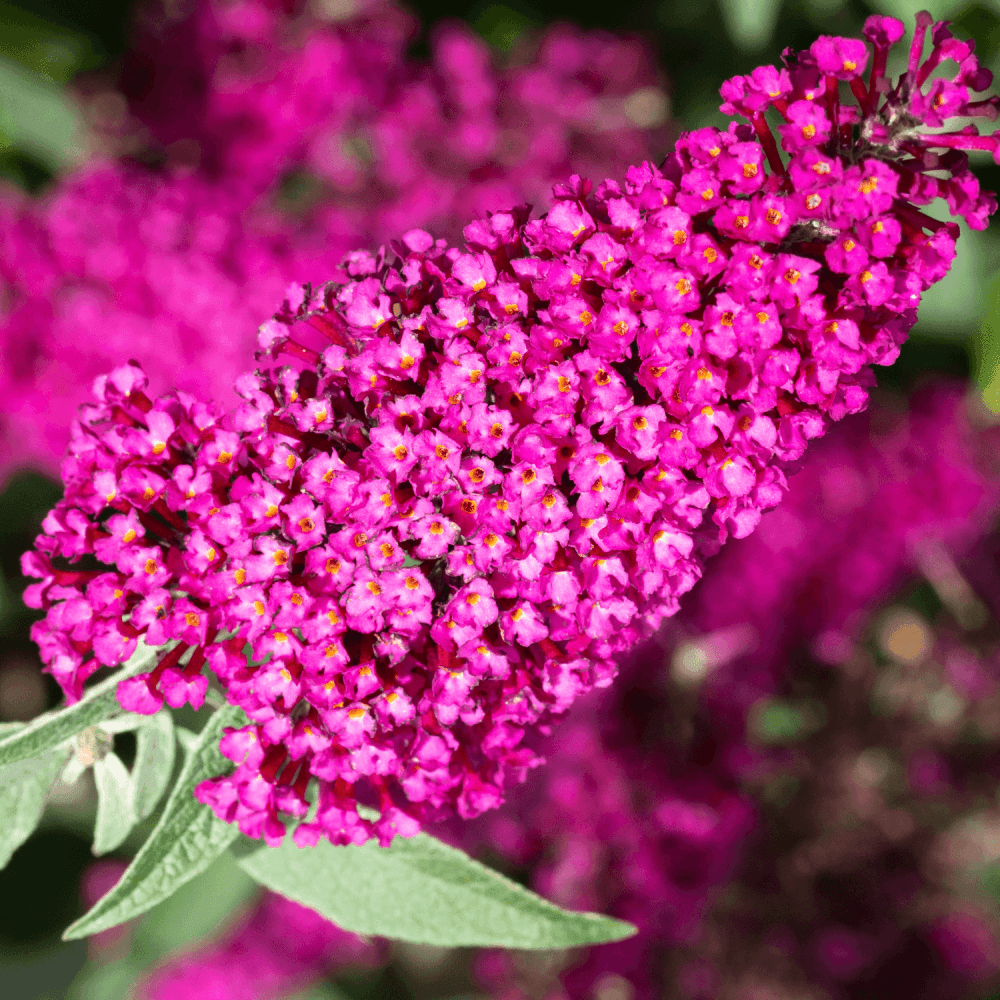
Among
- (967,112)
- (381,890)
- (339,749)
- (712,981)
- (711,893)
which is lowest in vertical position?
(712,981)

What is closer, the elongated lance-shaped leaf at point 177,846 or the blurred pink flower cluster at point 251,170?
the elongated lance-shaped leaf at point 177,846

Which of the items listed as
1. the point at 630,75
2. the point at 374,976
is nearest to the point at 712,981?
the point at 374,976


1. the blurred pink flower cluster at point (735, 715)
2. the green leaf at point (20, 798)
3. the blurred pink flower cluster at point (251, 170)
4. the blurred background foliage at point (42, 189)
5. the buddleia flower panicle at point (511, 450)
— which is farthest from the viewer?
the blurred background foliage at point (42, 189)

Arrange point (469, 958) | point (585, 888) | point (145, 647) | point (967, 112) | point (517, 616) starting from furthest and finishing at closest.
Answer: point (469, 958)
point (585, 888)
point (145, 647)
point (517, 616)
point (967, 112)

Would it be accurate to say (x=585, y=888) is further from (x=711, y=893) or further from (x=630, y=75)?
(x=630, y=75)

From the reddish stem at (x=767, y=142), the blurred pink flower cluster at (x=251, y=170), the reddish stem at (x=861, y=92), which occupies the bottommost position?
the reddish stem at (x=767, y=142)

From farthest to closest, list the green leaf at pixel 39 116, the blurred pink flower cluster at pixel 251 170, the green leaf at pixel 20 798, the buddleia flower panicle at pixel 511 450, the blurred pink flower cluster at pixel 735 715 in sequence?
the green leaf at pixel 39 116
the blurred pink flower cluster at pixel 251 170
the blurred pink flower cluster at pixel 735 715
the green leaf at pixel 20 798
the buddleia flower panicle at pixel 511 450

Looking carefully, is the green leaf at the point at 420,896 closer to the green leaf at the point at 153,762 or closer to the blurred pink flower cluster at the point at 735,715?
the green leaf at the point at 153,762

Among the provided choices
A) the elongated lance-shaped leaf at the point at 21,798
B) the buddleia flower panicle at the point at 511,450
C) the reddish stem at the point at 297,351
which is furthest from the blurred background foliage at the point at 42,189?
the reddish stem at the point at 297,351
